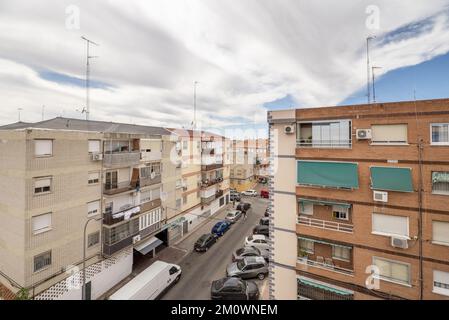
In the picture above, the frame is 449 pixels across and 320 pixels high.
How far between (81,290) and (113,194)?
6.35 metres

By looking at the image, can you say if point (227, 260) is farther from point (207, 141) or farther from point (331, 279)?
point (207, 141)

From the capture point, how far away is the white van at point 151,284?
14.5 metres

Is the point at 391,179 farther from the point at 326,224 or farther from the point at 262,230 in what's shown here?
the point at 262,230

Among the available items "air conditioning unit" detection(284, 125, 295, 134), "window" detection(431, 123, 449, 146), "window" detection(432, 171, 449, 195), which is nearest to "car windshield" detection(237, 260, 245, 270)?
"air conditioning unit" detection(284, 125, 295, 134)

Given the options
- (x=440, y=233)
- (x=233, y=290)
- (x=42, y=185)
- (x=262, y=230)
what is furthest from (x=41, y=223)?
(x=262, y=230)

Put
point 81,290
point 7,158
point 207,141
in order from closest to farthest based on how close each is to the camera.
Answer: point 7,158 < point 81,290 < point 207,141

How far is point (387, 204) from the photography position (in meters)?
10.4

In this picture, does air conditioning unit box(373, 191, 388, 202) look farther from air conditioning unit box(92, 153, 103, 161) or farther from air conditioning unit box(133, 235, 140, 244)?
air conditioning unit box(133, 235, 140, 244)

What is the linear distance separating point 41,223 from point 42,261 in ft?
7.29

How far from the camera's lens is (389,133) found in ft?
34.2

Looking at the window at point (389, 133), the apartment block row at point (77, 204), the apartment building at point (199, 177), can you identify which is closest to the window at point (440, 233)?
the window at point (389, 133)

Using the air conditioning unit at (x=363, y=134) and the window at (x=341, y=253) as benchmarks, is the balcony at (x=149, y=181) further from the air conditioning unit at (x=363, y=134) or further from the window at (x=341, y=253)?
the air conditioning unit at (x=363, y=134)

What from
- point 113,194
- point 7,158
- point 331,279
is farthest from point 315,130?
point 7,158

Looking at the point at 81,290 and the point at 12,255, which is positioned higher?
the point at 12,255
